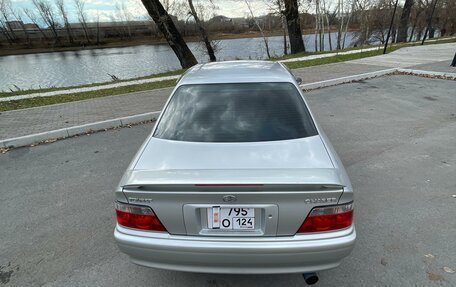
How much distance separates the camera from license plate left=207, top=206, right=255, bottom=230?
6.04 feet

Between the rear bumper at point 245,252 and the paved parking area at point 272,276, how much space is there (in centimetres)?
52

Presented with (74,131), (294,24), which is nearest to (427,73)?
A: (294,24)

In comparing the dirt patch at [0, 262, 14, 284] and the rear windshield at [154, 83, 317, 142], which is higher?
the rear windshield at [154, 83, 317, 142]

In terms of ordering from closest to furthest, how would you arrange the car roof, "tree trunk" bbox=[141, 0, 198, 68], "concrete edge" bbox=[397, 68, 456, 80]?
the car roof, "concrete edge" bbox=[397, 68, 456, 80], "tree trunk" bbox=[141, 0, 198, 68]

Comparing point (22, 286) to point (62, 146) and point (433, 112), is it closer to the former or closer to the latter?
point (62, 146)

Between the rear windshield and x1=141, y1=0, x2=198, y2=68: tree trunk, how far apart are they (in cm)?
1203

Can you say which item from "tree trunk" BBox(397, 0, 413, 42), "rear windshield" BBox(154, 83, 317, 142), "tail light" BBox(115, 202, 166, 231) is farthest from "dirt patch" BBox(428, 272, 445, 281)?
"tree trunk" BBox(397, 0, 413, 42)

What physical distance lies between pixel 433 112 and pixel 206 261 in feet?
22.3

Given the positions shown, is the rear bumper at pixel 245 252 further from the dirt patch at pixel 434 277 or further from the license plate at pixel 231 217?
the dirt patch at pixel 434 277

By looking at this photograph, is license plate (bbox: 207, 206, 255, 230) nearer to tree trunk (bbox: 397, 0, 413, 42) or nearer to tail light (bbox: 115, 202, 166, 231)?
tail light (bbox: 115, 202, 166, 231)

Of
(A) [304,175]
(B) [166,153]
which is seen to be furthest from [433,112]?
(B) [166,153]

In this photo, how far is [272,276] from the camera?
2369 mm

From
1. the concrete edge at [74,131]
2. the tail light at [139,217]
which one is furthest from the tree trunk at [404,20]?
the tail light at [139,217]

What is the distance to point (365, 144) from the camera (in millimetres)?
4930
